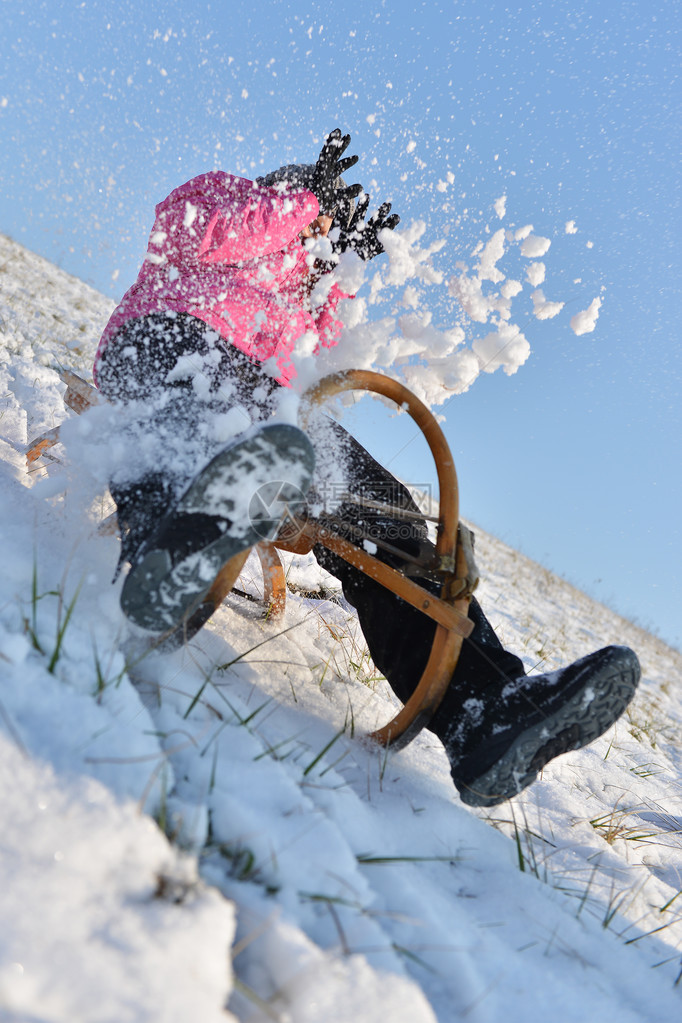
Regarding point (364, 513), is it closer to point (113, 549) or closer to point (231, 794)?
point (113, 549)

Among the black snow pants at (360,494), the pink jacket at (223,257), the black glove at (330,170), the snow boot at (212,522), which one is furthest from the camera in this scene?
the black glove at (330,170)

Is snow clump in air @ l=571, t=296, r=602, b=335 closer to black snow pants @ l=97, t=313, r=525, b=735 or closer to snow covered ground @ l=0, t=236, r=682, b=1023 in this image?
black snow pants @ l=97, t=313, r=525, b=735

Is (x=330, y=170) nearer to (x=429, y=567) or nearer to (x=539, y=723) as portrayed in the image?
(x=429, y=567)

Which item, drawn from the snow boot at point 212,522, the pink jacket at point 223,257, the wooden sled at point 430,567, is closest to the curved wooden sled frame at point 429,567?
the wooden sled at point 430,567

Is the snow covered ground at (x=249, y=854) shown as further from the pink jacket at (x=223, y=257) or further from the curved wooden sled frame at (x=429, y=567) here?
the pink jacket at (x=223, y=257)

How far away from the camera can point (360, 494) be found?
1.47 meters

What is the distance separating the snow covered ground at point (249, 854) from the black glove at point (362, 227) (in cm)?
144

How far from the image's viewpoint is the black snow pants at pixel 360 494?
130 cm

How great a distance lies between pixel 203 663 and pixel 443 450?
724 millimetres

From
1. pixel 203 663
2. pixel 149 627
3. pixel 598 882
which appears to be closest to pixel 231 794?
pixel 149 627

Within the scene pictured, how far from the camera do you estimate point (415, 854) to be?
999mm

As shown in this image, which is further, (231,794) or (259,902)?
(231,794)

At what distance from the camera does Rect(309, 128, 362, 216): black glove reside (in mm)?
2146

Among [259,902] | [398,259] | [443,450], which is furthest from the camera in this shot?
[398,259]
